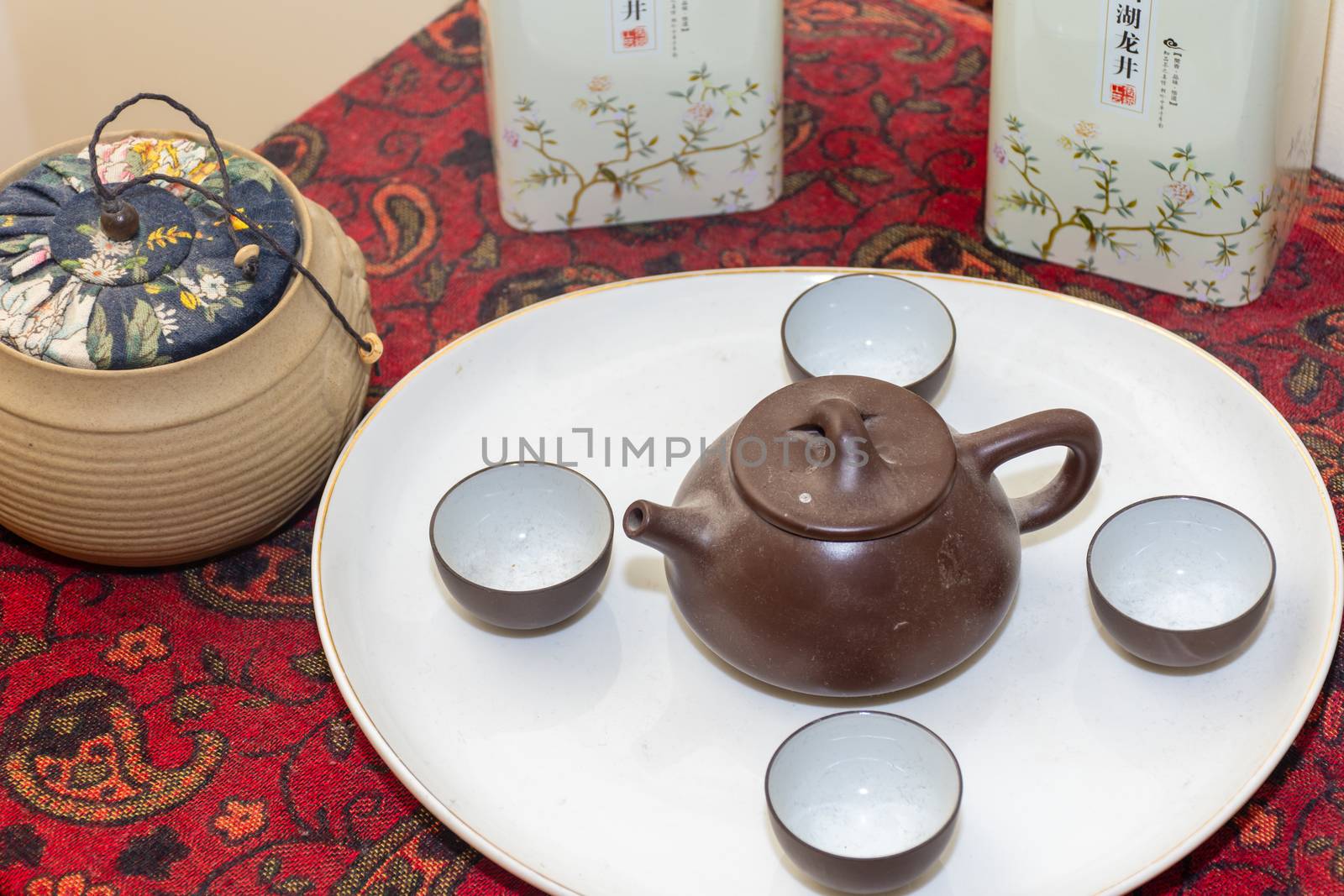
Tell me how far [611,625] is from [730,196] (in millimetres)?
629

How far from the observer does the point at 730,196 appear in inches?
61.6

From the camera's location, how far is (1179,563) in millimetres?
1087

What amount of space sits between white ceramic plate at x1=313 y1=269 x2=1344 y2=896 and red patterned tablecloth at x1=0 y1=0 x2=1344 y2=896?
68 millimetres

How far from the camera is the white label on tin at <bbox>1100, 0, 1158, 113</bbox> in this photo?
127 centimetres

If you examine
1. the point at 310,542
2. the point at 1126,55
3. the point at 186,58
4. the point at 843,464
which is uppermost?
the point at 1126,55

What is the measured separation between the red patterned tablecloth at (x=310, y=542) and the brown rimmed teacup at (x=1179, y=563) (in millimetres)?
124

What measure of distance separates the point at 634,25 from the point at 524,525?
551mm

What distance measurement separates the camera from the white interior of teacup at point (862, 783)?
95 cm

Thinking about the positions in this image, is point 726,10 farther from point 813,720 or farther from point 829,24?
point 813,720

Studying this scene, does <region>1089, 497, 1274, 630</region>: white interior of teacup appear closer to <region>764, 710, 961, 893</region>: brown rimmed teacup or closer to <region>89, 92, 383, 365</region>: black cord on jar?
<region>764, 710, 961, 893</region>: brown rimmed teacup

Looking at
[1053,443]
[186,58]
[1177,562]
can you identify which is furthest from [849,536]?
[186,58]

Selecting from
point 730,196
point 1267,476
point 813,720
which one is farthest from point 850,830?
point 730,196

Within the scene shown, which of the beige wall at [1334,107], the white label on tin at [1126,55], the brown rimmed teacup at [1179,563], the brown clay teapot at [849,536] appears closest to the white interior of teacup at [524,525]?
the brown clay teapot at [849,536]

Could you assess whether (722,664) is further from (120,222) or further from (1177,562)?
(120,222)
